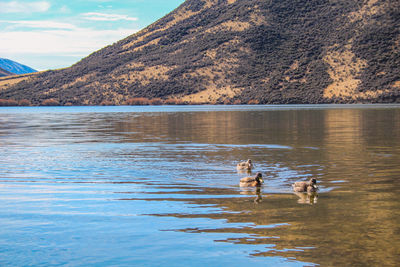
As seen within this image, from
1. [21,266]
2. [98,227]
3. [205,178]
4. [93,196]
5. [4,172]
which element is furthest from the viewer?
[4,172]

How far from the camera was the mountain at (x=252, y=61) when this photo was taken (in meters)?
132

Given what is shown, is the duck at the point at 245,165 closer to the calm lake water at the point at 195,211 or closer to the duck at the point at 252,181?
the calm lake water at the point at 195,211

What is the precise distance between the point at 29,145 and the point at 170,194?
17.4 metres

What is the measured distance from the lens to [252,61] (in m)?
147

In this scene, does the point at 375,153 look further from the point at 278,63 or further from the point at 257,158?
the point at 278,63

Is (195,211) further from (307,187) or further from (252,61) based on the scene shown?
(252,61)

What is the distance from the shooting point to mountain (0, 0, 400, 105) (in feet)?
431

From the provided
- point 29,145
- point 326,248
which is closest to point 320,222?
point 326,248

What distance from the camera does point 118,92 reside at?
510ft

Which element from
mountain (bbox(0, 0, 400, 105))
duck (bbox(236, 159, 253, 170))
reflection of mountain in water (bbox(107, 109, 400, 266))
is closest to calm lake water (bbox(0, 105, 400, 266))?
reflection of mountain in water (bbox(107, 109, 400, 266))

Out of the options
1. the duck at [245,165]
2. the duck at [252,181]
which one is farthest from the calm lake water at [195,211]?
the duck at [245,165]

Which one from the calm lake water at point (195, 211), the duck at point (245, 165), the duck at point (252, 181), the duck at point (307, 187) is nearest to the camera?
the calm lake water at point (195, 211)

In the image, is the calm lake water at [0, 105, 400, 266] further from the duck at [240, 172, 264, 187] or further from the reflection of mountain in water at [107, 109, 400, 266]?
the duck at [240, 172, 264, 187]

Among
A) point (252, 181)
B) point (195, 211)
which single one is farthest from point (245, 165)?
point (195, 211)
